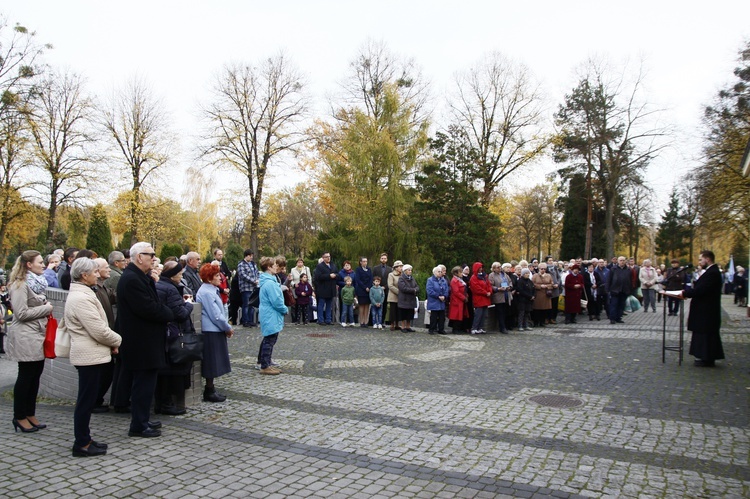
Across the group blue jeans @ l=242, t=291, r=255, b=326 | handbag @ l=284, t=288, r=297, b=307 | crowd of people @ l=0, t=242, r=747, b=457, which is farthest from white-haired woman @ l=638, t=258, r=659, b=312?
blue jeans @ l=242, t=291, r=255, b=326

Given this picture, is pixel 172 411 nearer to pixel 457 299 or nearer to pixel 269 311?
pixel 269 311

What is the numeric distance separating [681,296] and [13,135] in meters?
32.6

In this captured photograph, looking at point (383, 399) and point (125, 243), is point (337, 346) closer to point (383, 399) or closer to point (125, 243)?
point (383, 399)

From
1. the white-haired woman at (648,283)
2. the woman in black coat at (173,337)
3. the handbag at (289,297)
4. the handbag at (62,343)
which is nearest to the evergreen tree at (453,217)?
the white-haired woman at (648,283)

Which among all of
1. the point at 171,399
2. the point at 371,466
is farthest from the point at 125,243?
the point at 371,466

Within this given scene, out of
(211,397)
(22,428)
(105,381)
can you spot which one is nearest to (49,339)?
(22,428)

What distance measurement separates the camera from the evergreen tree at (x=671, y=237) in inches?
2645

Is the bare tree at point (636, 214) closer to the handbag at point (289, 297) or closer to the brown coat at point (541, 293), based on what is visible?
the brown coat at point (541, 293)

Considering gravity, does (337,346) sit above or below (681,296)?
below

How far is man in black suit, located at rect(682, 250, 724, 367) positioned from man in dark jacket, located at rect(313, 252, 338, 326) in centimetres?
872

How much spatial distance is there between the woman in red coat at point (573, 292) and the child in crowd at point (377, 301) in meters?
5.65

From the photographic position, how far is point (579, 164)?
38.2m

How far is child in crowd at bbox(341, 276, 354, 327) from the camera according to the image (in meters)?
15.2

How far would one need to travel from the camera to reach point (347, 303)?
15219 millimetres
